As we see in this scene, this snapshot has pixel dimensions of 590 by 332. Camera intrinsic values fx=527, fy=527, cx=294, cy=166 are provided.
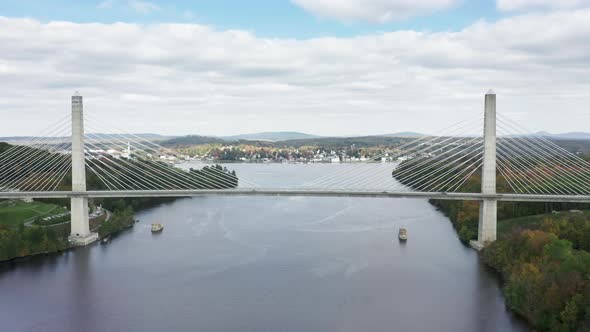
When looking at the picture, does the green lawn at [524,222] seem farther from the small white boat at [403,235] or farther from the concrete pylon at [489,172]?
the small white boat at [403,235]

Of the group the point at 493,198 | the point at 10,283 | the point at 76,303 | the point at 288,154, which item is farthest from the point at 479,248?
the point at 288,154

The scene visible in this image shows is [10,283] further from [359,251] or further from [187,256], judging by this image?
[359,251]

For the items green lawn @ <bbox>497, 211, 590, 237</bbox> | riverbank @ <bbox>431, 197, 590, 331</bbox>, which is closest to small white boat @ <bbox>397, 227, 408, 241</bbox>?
riverbank @ <bbox>431, 197, 590, 331</bbox>

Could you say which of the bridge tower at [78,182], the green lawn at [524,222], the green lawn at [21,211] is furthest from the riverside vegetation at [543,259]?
the green lawn at [21,211]

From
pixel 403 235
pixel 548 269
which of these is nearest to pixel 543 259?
pixel 548 269

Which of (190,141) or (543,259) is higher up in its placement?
(190,141)

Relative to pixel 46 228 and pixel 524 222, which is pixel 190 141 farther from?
pixel 524 222
